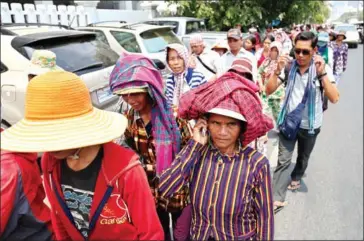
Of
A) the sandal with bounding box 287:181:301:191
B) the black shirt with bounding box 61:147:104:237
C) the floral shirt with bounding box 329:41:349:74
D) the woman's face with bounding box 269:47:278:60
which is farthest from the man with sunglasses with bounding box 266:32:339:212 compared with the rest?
the floral shirt with bounding box 329:41:349:74

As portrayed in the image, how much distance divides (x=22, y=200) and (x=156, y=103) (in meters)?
0.92

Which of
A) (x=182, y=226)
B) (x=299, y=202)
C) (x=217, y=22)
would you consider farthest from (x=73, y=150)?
(x=217, y=22)

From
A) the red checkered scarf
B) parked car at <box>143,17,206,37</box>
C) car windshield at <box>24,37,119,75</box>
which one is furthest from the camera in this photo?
parked car at <box>143,17,206,37</box>

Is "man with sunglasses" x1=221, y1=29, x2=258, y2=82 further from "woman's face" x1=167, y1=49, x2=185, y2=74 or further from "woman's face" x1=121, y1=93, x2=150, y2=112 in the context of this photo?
"woman's face" x1=121, y1=93, x2=150, y2=112

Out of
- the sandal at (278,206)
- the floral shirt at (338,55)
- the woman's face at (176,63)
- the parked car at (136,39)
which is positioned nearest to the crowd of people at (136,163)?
the woman's face at (176,63)

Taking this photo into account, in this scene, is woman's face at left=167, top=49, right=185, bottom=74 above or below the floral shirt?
above

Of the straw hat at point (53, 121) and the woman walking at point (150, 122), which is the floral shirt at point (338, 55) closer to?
the woman walking at point (150, 122)

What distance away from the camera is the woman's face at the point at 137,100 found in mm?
1920

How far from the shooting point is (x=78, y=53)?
14.4ft

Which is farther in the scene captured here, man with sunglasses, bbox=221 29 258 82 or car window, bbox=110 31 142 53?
car window, bbox=110 31 142 53

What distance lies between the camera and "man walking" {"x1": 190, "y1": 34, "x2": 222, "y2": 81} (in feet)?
16.0

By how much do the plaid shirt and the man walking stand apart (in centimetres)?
285

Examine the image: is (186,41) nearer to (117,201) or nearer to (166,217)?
(166,217)

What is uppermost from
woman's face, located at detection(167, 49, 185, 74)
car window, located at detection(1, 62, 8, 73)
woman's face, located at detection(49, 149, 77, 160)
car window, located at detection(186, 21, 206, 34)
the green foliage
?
the green foliage
